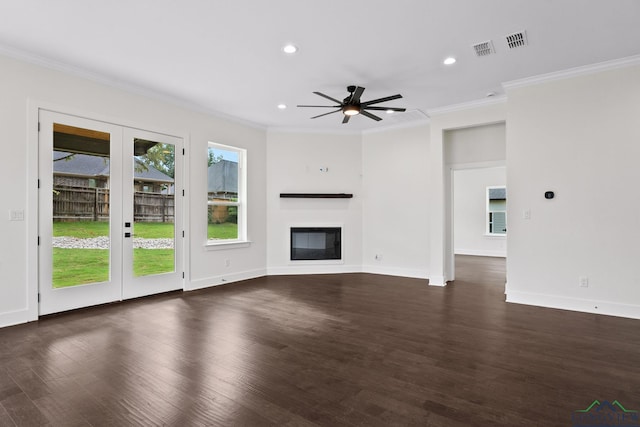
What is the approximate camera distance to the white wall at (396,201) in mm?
6305

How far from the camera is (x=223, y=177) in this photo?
6070 millimetres

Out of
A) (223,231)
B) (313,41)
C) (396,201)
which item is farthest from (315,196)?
(313,41)

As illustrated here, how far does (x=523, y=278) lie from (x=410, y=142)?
3139 mm

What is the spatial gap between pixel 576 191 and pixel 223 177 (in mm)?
5337

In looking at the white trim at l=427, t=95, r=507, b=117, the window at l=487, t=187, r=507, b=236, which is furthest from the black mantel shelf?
the window at l=487, t=187, r=507, b=236

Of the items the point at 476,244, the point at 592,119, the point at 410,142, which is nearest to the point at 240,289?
the point at 410,142

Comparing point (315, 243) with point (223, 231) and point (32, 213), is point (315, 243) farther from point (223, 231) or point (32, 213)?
point (32, 213)

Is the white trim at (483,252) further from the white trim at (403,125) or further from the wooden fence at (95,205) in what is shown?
the wooden fence at (95,205)

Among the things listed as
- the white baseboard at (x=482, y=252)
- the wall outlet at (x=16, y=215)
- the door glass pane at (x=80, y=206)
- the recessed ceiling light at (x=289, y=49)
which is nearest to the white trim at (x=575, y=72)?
the recessed ceiling light at (x=289, y=49)

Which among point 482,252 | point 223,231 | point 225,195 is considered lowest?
point 482,252

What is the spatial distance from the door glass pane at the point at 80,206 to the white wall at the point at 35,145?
0.23m

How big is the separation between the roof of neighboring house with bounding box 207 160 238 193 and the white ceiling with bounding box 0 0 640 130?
1.46m

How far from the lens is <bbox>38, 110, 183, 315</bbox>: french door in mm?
3900

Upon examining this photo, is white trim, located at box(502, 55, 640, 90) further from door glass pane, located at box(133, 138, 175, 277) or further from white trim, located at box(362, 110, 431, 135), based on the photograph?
door glass pane, located at box(133, 138, 175, 277)
